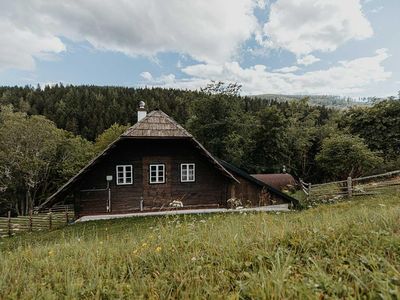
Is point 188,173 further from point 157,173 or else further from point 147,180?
point 147,180

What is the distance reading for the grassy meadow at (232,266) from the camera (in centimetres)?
255

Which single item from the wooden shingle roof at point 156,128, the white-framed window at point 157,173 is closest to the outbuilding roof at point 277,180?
the white-framed window at point 157,173

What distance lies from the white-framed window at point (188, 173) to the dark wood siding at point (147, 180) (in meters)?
0.26

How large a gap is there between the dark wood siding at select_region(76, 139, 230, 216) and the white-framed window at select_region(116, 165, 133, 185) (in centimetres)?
20

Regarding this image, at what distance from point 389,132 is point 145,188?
2569cm

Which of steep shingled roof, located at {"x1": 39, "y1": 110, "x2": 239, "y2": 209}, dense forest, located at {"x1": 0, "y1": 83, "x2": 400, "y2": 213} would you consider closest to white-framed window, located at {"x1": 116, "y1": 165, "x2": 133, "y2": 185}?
steep shingled roof, located at {"x1": 39, "y1": 110, "x2": 239, "y2": 209}

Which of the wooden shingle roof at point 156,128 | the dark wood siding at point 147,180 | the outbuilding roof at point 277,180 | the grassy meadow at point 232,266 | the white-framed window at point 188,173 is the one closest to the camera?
the grassy meadow at point 232,266

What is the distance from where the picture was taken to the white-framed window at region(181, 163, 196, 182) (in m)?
18.8

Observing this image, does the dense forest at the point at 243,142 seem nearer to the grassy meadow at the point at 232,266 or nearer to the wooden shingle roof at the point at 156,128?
the wooden shingle roof at the point at 156,128

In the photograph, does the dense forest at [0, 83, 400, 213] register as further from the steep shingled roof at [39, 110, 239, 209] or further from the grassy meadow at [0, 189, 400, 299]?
the grassy meadow at [0, 189, 400, 299]

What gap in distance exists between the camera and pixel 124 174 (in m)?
17.8

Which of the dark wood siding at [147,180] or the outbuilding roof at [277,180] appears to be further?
the outbuilding roof at [277,180]

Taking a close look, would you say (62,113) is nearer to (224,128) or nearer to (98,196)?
(224,128)

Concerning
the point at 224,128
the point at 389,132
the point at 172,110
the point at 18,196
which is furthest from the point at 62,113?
the point at 389,132
